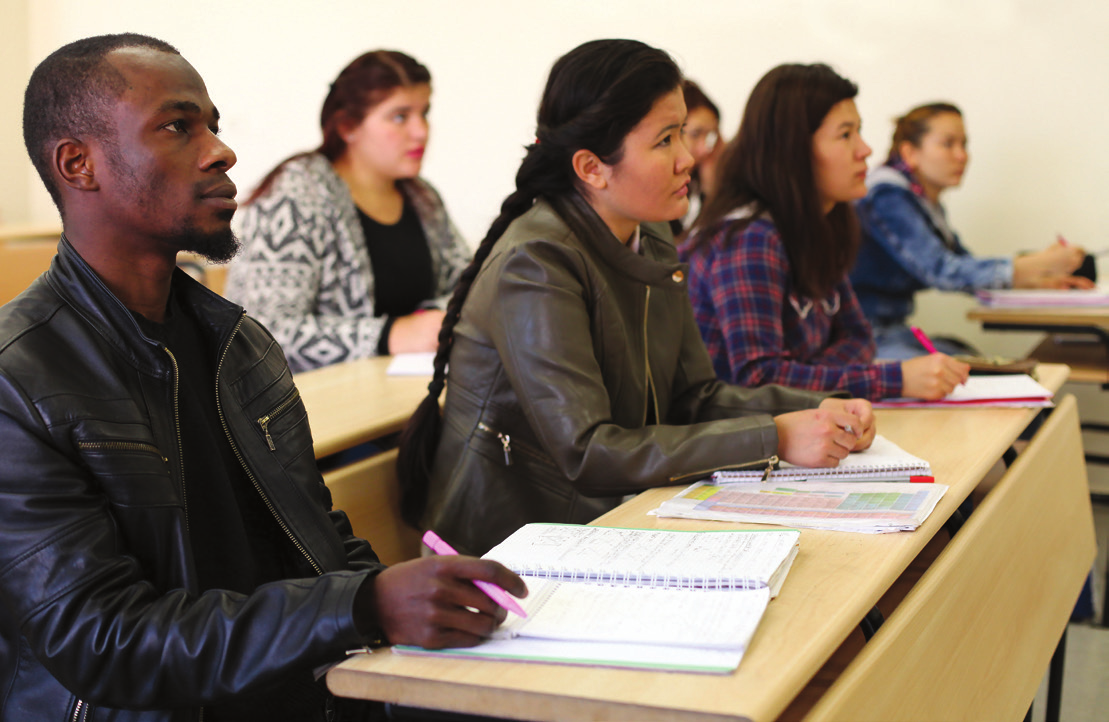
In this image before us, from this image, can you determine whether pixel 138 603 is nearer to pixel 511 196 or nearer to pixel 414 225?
pixel 511 196

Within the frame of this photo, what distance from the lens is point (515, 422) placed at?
5.41ft

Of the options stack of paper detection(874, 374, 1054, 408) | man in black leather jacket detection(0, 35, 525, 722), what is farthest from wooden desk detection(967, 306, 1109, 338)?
man in black leather jacket detection(0, 35, 525, 722)

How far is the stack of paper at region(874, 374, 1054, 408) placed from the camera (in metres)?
1.91

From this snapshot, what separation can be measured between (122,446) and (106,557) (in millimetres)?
118

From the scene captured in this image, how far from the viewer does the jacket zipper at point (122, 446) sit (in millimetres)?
978

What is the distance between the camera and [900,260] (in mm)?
3578

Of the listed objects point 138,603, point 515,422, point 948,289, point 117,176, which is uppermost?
point 117,176

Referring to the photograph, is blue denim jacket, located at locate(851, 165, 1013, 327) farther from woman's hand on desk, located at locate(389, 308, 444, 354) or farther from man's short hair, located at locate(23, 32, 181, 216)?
man's short hair, located at locate(23, 32, 181, 216)

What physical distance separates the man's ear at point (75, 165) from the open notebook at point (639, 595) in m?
0.58

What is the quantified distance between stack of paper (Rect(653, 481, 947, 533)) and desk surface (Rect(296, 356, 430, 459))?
0.68 meters

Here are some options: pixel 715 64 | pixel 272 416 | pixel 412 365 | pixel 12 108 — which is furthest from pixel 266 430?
pixel 12 108

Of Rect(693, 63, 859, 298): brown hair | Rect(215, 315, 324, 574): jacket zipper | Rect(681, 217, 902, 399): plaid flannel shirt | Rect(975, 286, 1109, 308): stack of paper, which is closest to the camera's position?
Rect(215, 315, 324, 574): jacket zipper

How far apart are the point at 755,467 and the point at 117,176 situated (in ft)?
3.06

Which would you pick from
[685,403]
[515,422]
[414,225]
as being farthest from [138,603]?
[414,225]
